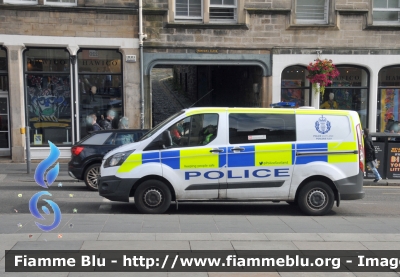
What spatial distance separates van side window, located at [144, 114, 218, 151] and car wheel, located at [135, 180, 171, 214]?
27.3 inches

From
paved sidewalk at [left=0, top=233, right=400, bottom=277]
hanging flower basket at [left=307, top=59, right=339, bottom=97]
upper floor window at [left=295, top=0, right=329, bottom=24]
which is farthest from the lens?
upper floor window at [left=295, top=0, right=329, bottom=24]

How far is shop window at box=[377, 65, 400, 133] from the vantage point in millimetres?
20156

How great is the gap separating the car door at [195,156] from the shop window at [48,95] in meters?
10.2

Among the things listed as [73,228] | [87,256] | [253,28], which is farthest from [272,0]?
[87,256]

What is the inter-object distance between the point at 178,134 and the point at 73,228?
8.98 ft

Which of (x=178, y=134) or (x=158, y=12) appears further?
(x=158, y=12)

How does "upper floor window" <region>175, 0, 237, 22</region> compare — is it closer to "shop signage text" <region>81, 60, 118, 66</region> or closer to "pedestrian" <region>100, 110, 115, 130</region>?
"shop signage text" <region>81, 60, 118, 66</region>

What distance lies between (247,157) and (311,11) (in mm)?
12227

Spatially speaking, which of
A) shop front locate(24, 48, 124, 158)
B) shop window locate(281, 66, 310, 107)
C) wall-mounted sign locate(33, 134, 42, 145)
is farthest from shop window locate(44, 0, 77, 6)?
shop window locate(281, 66, 310, 107)

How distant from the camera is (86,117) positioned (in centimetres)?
1870

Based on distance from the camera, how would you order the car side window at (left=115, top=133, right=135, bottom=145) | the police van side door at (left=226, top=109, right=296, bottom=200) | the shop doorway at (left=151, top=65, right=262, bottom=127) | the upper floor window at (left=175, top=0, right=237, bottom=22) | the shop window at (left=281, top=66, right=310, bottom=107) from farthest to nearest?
the shop doorway at (left=151, top=65, right=262, bottom=127), the shop window at (left=281, top=66, right=310, bottom=107), the upper floor window at (left=175, top=0, right=237, bottom=22), the car side window at (left=115, top=133, right=135, bottom=145), the police van side door at (left=226, top=109, right=296, bottom=200)

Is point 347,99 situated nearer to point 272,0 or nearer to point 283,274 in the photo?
point 272,0

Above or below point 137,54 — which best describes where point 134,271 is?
below

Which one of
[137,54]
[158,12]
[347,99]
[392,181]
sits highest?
[158,12]
